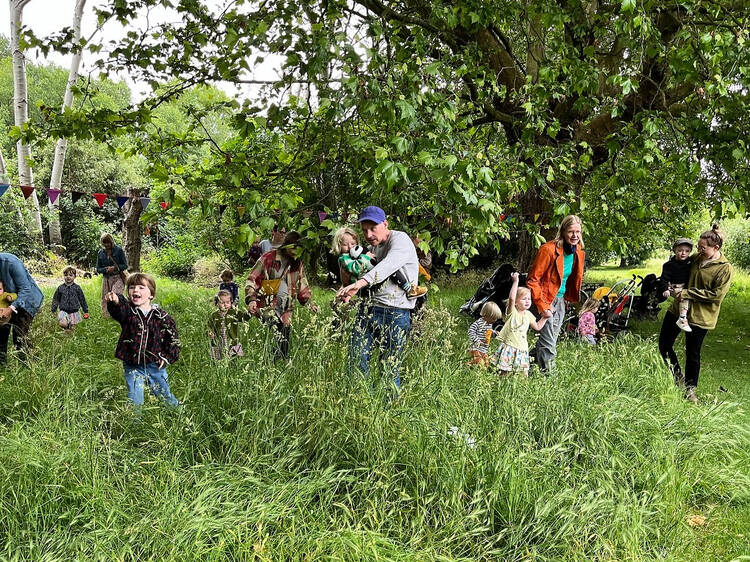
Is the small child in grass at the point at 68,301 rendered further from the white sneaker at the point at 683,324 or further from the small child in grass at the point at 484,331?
the white sneaker at the point at 683,324

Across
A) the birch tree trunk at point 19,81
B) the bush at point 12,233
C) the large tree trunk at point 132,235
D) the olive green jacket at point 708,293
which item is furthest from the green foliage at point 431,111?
the bush at point 12,233

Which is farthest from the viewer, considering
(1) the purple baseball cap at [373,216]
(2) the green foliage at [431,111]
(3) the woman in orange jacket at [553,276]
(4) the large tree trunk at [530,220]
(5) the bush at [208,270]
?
(5) the bush at [208,270]

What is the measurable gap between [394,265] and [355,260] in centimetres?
36

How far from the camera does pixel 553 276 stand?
5520 mm

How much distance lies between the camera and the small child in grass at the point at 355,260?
447 centimetres

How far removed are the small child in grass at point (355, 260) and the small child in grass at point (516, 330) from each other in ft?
3.69

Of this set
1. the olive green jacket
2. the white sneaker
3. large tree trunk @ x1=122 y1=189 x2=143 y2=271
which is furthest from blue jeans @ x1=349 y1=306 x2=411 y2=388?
large tree trunk @ x1=122 y1=189 x2=143 y2=271

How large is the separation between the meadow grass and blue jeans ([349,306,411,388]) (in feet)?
0.51

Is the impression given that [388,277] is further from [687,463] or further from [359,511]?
[687,463]

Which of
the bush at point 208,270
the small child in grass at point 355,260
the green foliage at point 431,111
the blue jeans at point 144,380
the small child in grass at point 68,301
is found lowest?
the bush at point 208,270

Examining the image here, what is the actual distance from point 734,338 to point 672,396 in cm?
686

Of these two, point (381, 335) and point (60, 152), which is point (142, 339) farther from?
point (60, 152)

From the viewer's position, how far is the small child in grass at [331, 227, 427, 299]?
4.47 metres

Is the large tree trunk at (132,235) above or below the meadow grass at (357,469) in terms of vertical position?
above
